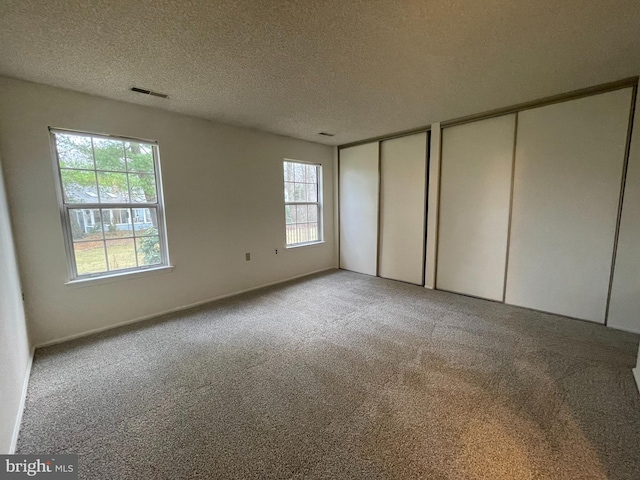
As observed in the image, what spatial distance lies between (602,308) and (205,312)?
4409 millimetres

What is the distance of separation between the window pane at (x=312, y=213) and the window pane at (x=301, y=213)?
8 centimetres

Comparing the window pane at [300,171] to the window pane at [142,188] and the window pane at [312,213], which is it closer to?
the window pane at [312,213]

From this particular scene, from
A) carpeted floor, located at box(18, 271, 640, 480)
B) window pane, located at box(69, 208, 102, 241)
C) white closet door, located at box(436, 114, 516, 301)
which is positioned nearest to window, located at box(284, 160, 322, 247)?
carpeted floor, located at box(18, 271, 640, 480)

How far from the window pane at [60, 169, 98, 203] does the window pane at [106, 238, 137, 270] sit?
1.58 ft

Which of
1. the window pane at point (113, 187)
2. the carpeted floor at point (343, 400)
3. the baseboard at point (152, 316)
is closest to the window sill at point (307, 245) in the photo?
the baseboard at point (152, 316)

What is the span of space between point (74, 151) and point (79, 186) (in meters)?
0.34

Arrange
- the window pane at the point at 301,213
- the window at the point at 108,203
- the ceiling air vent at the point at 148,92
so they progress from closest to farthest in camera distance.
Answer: the ceiling air vent at the point at 148,92
the window at the point at 108,203
the window pane at the point at 301,213

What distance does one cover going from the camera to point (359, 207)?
16.2 feet

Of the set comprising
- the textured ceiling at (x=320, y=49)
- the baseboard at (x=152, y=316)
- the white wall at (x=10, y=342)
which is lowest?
the baseboard at (x=152, y=316)

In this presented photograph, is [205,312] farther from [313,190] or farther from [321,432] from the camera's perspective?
[313,190]

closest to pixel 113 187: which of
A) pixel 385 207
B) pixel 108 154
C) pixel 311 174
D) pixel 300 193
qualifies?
pixel 108 154

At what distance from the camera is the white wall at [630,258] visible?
8.30 feet

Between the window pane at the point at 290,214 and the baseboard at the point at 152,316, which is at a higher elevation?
the window pane at the point at 290,214

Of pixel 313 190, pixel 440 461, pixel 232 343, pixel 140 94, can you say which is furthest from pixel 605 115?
pixel 140 94
